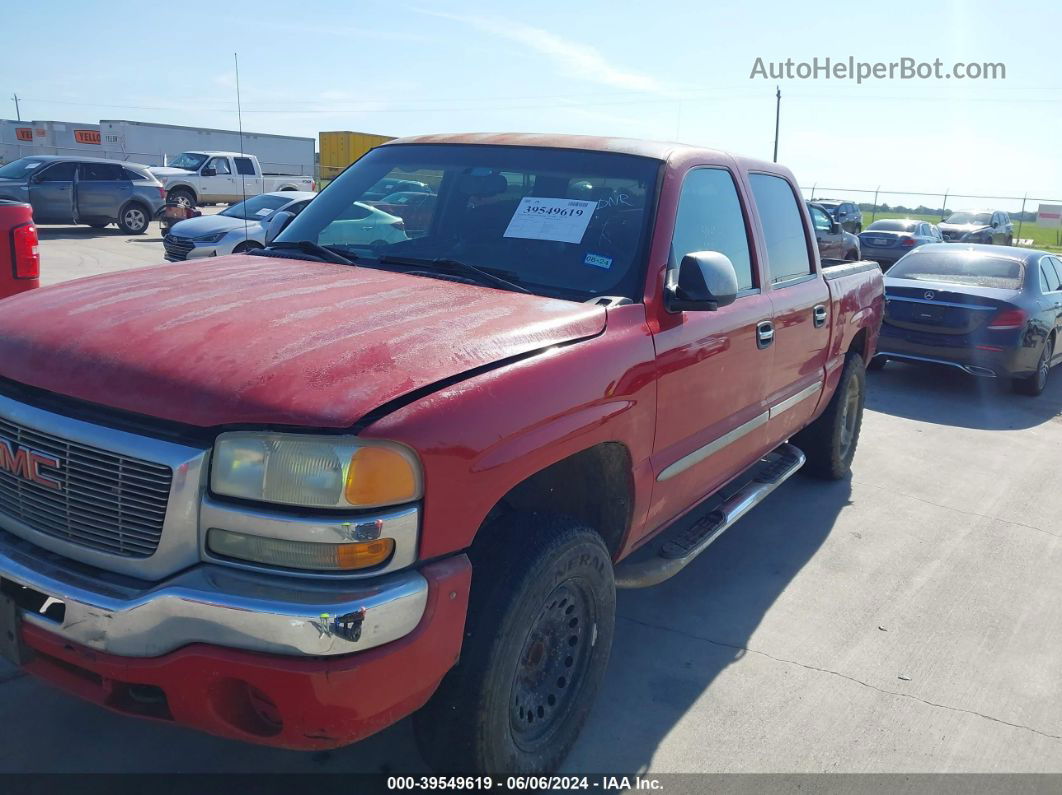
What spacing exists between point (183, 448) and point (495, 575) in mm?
878

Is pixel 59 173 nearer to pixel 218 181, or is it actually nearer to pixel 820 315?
pixel 218 181

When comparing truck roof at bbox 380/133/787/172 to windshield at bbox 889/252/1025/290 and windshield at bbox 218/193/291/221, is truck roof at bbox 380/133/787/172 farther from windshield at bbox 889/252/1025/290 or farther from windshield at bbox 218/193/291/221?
windshield at bbox 218/193/291/221

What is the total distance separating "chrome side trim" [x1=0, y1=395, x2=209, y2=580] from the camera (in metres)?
2.06

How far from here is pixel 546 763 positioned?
272cm

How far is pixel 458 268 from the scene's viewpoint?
10.7ft

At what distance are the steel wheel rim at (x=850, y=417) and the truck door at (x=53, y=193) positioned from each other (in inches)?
720

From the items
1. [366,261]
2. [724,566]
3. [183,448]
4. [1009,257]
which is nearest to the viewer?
[183,448]

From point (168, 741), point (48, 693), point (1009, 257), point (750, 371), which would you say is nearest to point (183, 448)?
point (168, 741)

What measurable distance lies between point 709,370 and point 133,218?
19731 millimetres

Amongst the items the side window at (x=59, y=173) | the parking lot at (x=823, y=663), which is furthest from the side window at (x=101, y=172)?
the parking lot at (x=823, y=663)

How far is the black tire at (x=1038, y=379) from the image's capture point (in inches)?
353

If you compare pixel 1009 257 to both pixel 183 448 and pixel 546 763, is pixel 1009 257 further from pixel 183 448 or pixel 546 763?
pixel 183 448

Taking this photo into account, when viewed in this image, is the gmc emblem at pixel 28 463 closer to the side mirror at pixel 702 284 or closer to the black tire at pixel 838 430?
the side mirror at pixel 702 284

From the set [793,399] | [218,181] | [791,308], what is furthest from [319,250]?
[218,181]
